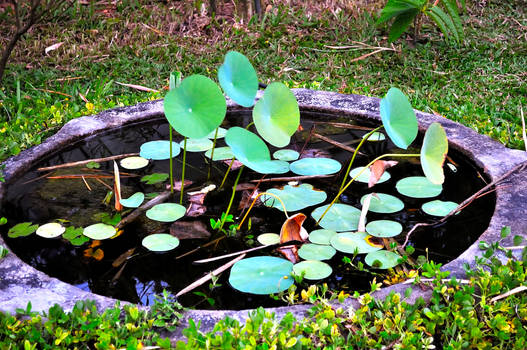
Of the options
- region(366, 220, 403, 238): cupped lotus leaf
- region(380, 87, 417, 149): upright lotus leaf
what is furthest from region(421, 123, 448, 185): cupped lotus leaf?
region(366, 220, 403, 238): cupped lotus leaf

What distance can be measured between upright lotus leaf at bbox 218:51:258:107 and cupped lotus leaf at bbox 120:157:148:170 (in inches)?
20.6

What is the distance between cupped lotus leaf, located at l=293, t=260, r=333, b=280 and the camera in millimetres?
1565

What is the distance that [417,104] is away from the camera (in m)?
3.25

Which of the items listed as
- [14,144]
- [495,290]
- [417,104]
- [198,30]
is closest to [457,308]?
[495,290]

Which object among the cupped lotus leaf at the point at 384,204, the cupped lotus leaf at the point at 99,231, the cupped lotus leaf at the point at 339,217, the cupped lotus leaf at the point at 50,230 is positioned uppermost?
the cupped lotus leaf at the point at 384,204

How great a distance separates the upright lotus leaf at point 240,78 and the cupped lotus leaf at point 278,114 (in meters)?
0.09

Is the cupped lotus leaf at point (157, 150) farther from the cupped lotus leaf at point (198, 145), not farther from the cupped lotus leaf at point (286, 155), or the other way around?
the cupped lotus leaf at point (286, 155)

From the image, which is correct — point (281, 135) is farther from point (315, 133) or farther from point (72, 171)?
point (72, 171)

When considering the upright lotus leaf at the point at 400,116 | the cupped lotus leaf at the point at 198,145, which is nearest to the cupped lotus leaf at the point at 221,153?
the cupped lotus leaf at the point at 198,145

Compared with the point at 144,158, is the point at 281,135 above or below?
above

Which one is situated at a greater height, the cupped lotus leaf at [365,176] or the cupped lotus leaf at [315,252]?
the cupped lotus leaf at [365,176]

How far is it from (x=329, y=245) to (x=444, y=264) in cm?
34

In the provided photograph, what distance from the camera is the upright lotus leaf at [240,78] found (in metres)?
1.88

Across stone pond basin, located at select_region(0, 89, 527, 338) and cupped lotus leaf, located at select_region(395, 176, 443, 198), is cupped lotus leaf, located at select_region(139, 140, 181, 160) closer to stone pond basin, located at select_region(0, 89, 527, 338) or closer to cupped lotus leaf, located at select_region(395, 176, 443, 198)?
stone pond basin, located at select_region(0, 89, 527, 338)
